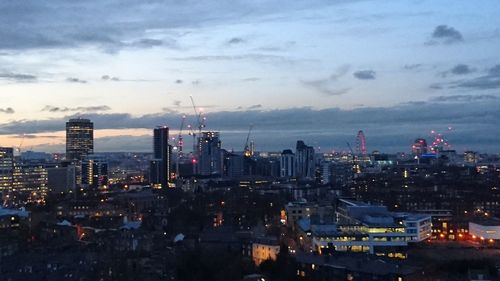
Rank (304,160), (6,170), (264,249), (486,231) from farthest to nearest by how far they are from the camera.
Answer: (304,160) < (6,170) < (486,231) < (264,249)

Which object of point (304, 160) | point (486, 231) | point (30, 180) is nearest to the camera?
point (486, 231)

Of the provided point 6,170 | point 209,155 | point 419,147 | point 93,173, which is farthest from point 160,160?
point 419,147

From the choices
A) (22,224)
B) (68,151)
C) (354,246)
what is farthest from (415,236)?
(68,151)

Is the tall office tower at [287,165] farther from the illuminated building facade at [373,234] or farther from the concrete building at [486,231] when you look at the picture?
the illuminated building facade at [373,234]

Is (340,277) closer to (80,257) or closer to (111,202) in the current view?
(80,257)

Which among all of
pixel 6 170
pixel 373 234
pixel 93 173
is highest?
pixel 6 170

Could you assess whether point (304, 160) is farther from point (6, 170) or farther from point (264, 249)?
point (264, 249)
